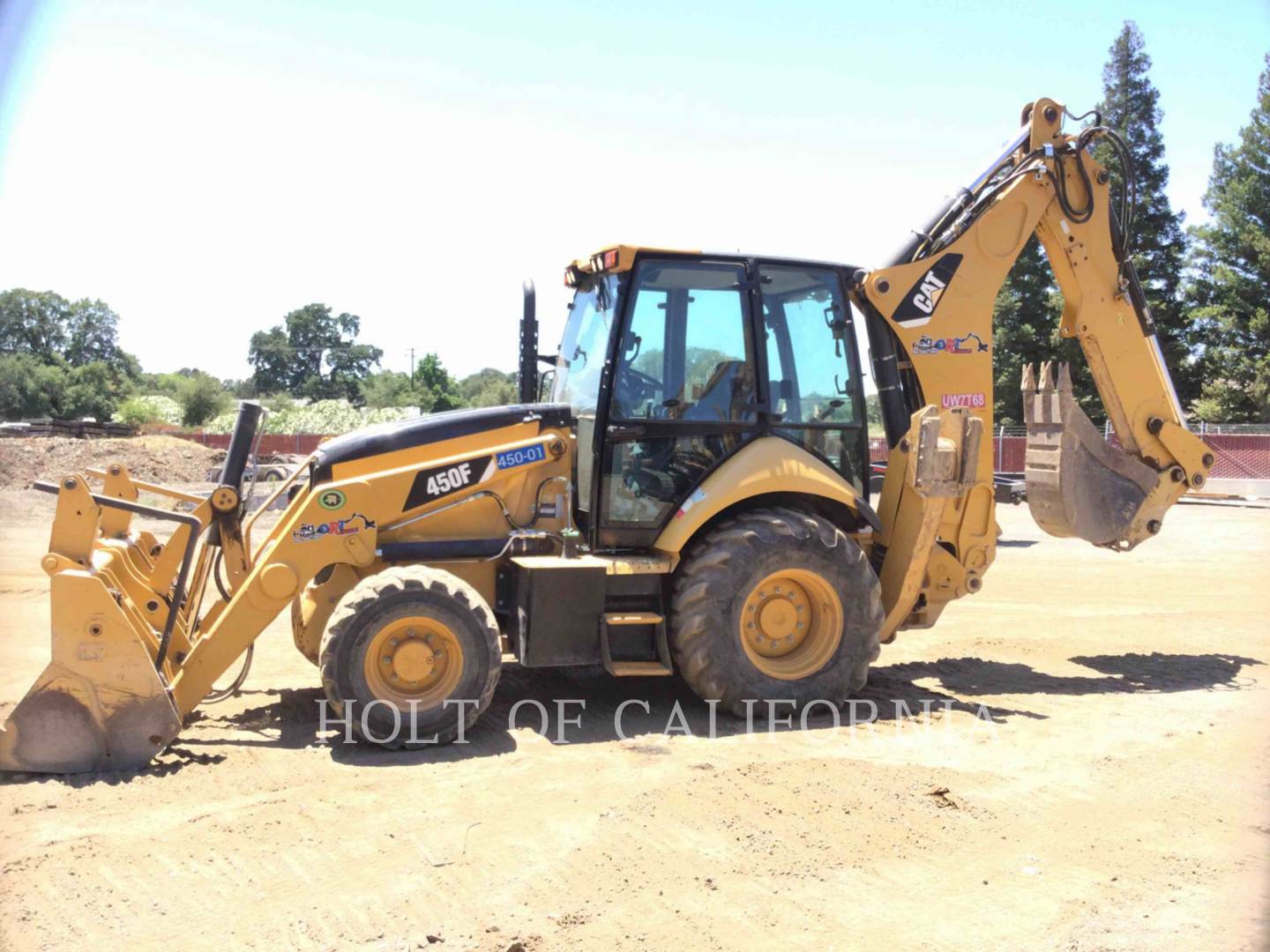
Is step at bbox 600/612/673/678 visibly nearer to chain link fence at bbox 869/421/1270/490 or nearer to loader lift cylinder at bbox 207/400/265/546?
loader lift cylinder at bbox 207/400/265/546

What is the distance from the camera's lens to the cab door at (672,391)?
6.41 m

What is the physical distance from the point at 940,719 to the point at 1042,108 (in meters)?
4.29

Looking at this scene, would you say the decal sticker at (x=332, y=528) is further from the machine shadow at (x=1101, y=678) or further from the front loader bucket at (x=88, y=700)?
the machine shadow at (x=1101, y=678)

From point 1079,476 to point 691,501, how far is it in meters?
3.05

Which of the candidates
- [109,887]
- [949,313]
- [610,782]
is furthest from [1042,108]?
[109,887]

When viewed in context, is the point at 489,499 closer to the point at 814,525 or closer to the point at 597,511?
the point at 597,511

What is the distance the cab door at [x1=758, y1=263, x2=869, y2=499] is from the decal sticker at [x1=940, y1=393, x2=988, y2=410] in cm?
70

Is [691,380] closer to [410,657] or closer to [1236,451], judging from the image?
[410,657]

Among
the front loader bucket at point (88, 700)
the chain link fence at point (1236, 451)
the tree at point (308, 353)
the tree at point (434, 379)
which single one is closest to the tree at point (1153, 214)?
the chain link fence at point (1236, 451)

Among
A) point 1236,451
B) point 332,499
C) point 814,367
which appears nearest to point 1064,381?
point 814,367

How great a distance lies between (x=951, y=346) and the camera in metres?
7.22

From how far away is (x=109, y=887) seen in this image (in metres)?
3.95

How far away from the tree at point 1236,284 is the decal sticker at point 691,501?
91.5 feet

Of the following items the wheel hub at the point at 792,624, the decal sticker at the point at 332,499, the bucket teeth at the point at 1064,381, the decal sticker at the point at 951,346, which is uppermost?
the decal sticker at the point at 951,346
